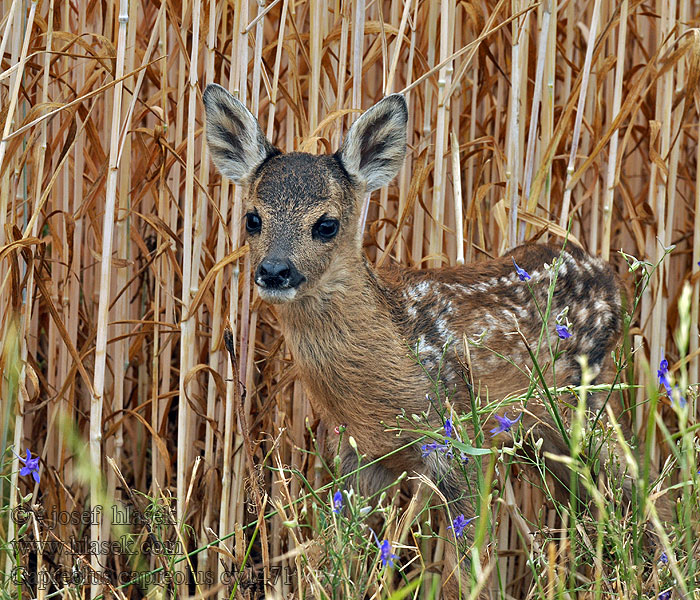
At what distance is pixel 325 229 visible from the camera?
357 cm

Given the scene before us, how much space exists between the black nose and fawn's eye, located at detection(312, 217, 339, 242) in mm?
269

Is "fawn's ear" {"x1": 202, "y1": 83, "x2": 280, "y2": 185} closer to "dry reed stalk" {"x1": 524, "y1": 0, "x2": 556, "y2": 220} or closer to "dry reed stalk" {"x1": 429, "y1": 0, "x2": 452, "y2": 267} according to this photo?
"dry reed stalk" {"x1": 429, "y1": 0, "x2": 452, "y2": 267}

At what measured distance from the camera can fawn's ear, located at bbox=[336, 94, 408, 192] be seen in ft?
11.9

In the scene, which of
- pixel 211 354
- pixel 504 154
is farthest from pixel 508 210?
pixel 211 354

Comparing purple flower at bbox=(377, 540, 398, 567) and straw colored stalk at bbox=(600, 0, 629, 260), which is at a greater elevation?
straw colored stalk at bbox=(600, 0, 629, 260)

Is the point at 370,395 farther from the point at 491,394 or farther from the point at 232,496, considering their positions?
the point at 232,496

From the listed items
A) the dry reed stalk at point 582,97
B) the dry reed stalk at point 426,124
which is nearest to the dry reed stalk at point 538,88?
the dry reed stalk at point 582,97

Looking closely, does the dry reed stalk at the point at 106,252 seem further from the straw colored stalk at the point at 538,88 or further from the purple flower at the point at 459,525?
the straw colored stalk at the point at 538,88

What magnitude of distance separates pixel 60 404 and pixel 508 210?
82.8 inches

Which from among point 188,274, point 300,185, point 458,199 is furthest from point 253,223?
point 458,199

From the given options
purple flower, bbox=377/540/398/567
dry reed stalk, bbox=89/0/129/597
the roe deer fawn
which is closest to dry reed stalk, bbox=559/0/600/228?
the roe deer fawn

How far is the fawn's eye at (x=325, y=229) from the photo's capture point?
11.6ft

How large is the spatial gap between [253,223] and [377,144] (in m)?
0.64

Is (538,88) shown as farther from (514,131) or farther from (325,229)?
(325,229)
